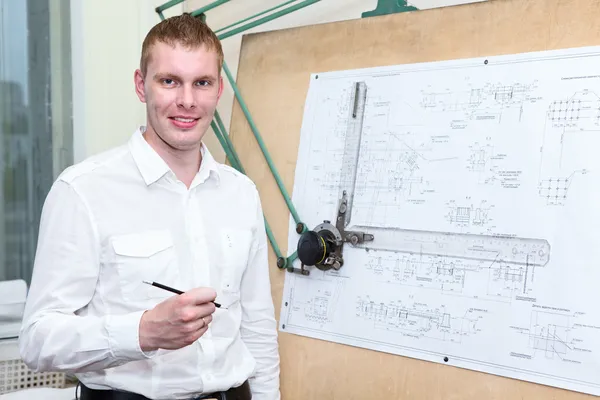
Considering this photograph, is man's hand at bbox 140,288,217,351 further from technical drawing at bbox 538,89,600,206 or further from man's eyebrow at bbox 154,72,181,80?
technical drawing at bbox 538,89,600,206

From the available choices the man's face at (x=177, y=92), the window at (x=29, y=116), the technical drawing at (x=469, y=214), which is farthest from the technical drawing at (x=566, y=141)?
the window at (x=29, y=116)

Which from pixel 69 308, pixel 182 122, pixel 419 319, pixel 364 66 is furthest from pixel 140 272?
pixel 364 66

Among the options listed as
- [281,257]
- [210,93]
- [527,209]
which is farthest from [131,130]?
[527,209]

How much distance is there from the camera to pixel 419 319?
142 cm

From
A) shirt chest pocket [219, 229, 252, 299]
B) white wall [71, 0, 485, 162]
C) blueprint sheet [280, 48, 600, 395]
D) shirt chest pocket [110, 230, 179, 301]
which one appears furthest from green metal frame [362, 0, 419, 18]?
shirt chest pocket [110, 230, 179, 301]

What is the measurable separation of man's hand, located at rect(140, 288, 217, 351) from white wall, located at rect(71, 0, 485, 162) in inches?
45.1

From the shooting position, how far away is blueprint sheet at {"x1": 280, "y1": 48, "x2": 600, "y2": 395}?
125 centimetres

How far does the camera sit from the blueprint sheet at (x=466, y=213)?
125cm

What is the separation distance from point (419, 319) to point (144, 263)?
0.64 m

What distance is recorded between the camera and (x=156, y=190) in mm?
1287

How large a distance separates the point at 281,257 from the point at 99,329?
693 millimetres

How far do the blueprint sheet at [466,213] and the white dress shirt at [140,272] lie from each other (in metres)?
0.27

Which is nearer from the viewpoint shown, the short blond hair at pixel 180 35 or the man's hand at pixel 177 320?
the man's hand at pixel 177 320

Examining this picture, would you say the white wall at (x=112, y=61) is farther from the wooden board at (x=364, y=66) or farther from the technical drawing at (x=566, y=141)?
the technical drawing at (x=566, y=141)
